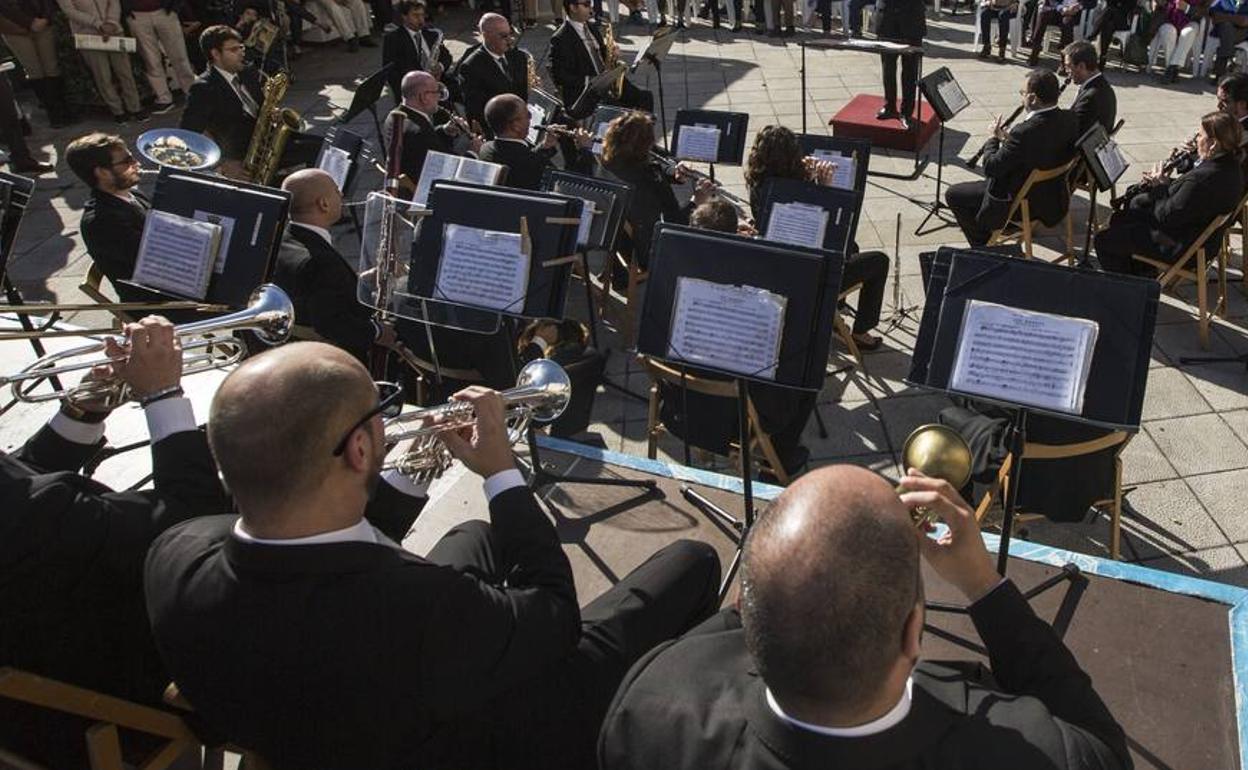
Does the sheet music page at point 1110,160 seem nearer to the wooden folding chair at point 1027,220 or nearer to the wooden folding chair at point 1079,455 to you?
the wooden folding chair at point 1027,220

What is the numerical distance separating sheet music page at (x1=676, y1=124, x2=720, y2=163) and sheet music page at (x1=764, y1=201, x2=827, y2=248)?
151 cm

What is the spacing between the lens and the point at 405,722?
1.94 m

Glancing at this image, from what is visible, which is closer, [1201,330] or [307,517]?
[307,517]

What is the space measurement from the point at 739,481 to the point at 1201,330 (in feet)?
11.9

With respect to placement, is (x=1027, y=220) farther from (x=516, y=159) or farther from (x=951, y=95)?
(x=516, y=159)

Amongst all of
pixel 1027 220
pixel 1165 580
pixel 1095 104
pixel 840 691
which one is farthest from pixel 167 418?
pixel 1095 104

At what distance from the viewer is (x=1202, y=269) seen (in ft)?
18.1

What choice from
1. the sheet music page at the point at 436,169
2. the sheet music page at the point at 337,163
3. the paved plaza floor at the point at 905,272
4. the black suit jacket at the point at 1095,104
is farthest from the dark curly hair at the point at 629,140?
the black suit jacket at the point at 1095,104

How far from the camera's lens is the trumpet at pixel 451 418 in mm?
2650

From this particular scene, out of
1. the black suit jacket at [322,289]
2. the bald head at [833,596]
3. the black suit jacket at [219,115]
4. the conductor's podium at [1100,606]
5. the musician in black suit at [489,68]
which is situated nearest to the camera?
the bald head at [833,596]

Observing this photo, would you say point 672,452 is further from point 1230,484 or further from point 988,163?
point 988,163

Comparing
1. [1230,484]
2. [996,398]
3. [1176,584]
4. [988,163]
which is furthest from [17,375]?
[988,163]

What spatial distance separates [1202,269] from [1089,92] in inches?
80.2

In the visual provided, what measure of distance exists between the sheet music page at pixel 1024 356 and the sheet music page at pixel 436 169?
3.65m
